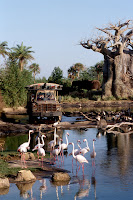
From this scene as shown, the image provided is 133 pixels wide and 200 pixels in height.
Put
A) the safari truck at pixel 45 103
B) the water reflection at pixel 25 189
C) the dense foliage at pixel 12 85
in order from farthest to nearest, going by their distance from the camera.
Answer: the dense foliage at pixel 12 85 → the safari truck at pixel 45 103 → the water reflection at pixel 25 189

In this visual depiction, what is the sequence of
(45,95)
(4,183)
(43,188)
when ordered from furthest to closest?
1. (45,95)
2. (43,188)
3. (4,183)

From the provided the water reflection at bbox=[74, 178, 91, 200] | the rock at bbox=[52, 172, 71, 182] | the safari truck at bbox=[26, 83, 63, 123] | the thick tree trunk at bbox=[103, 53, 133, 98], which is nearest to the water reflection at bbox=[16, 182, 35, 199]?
the rock at bbox=[52, 172, 71, 182]

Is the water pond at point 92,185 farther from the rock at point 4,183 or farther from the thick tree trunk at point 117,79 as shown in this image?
the thick tree trunk at point 117,79

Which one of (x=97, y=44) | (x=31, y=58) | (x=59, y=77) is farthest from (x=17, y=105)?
(x=31, y=58)

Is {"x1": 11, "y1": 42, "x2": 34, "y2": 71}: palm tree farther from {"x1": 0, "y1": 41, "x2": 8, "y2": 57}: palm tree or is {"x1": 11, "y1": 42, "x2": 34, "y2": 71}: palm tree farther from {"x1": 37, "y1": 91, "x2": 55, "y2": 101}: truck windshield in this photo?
{"x1": 37, "y1": 91, "x2": 55, "y2": 101}: truck windshield

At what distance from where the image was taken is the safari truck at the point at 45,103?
30.6m

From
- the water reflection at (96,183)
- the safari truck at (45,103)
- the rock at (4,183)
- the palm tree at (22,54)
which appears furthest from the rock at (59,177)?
the palm tree at (22,54)

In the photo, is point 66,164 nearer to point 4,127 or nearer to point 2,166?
point 2,166

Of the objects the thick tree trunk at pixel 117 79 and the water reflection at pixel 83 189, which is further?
the thick tree trunk at pixel 117 79

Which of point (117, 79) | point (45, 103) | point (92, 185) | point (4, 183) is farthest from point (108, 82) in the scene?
point (4, 183)

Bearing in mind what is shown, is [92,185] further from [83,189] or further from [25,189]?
[25,189]

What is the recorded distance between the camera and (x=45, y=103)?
3081 cm

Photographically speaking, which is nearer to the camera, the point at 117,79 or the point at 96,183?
the point at 96,183

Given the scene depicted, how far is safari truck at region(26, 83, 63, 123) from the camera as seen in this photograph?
3059cm
